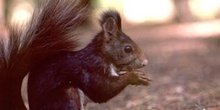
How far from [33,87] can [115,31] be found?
759 millimetres

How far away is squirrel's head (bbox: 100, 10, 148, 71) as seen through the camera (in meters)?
4.34

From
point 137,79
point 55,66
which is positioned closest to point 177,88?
point 137,79

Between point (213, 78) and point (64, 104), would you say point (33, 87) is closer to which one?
point (64, 104)

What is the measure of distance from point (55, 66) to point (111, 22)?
56 centimetres

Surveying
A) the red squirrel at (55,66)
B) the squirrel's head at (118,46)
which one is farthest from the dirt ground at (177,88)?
the red squirrel at (55,66)

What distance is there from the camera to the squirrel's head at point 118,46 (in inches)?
171

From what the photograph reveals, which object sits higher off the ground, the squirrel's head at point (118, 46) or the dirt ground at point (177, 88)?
the squirrel's head at point (118, 46)

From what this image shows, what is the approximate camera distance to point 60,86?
4.06 m

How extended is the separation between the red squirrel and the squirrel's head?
4cm

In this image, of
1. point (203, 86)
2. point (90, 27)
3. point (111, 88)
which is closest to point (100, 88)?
point (111, 88)

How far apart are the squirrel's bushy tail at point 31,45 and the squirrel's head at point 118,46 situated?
0.29 metres

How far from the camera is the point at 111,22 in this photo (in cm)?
440

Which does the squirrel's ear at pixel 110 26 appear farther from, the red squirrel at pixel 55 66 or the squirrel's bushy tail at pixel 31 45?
the squirrel's bushy tail at pixel 31 45

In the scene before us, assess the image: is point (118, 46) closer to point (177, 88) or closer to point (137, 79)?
point (137, 79)
